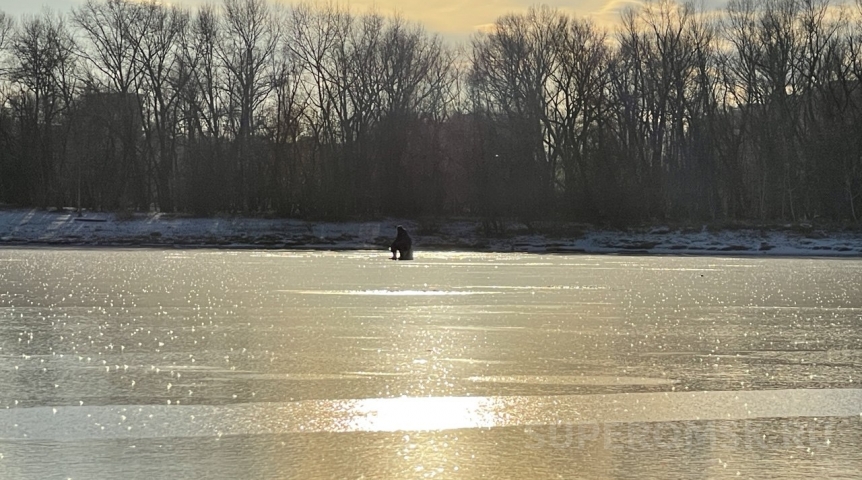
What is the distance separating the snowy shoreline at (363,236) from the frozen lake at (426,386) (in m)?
27.5

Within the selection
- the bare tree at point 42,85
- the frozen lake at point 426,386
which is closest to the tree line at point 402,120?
the bare tree at point 42,85

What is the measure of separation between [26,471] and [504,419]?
289cm

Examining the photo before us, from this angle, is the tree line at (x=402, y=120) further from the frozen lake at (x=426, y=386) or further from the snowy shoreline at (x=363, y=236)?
the frozen lake at (x=426, y=386)

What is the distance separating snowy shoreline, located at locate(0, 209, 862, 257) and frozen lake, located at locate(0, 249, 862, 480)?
27.5 metres

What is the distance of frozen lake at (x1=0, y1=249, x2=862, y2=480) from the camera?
16.4 feet

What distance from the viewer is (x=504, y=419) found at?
6.00m

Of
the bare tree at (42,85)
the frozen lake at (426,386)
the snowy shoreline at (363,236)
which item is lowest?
the frozen lake at (426,386)

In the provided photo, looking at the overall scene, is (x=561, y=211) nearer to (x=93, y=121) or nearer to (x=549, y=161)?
(x=549, y=161)

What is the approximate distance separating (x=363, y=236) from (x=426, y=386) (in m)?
40.9

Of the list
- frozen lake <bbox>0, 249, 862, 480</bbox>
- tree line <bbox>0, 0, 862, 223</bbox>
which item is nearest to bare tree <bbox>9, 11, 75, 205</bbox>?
tree line <bbox>0, 0, 862, 223</bbox>

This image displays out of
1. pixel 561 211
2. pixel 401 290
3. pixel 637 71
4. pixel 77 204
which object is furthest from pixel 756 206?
pixel 401 290

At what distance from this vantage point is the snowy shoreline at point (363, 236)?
4128cm

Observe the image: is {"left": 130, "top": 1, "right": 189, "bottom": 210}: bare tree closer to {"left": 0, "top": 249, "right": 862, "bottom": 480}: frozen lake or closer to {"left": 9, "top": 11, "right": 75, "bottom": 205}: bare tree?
{"left": 9, "top": 11, "right": 75, "bottom": 205}: bare tree

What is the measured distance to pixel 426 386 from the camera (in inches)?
281
